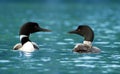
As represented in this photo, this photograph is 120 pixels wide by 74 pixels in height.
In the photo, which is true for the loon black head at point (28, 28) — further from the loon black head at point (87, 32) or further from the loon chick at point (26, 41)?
the loon black head at point (87, 32)

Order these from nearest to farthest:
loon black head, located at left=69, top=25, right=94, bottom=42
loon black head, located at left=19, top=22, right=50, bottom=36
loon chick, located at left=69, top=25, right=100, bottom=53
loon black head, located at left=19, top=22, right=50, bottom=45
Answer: loon chick, located at left=69, top=25, right=100, bottom=53, loon black head, located at left=69, top=25, right=94, bottom=42, loon black head, located at left=19, top=22, right=50, bottom=45, loon black head, located at left=19, top=22, right=50, bottom=36

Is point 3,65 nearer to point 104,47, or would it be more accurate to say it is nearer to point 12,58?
point 12,58

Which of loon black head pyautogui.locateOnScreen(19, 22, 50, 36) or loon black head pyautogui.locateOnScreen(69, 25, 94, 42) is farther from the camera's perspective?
loon black head pyautogui.locateOnScreen(19, 22, 50, 36)

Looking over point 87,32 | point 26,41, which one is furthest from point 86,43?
point 26,41

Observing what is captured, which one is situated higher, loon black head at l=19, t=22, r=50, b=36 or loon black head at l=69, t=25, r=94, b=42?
loon black head at l=19, t=22, r=50, b=36

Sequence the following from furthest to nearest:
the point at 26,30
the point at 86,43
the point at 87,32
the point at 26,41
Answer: the point at 26,30, the point at 26,41, the point at 87,32, the point at 86,43

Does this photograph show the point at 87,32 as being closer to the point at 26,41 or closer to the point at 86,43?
the point at 86,43

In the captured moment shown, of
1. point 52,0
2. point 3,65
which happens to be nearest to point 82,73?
point 3,65

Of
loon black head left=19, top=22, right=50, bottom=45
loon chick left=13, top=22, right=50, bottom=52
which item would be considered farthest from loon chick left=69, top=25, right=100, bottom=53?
loon black head left=19, top=22, right=50, bottom=45

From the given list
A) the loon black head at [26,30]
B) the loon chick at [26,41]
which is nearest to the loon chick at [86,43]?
the loon chick at [26,41]

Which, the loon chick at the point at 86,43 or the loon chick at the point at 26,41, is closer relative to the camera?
the loon chick at the point at 86,43

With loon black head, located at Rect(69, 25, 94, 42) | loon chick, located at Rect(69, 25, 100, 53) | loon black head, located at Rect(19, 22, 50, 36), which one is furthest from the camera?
loon black head, located at Rect(19, 22, 50, 36)

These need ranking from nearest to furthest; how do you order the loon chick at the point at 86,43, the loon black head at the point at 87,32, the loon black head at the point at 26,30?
the loon chick at the point at 86,43 < the loon black head at the point at 87,32 < the loon black head at the point at 26,30

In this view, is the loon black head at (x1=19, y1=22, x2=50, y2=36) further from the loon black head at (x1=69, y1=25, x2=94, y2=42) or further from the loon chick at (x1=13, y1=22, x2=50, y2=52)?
the loon black head at (x1=69, y1=25, x2=94, y2=42)
